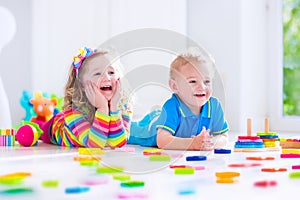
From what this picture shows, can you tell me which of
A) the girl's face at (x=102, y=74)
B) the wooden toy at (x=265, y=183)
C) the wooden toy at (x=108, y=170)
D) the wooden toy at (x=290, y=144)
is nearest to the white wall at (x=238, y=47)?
the wooden toy at (x=290, y=144)

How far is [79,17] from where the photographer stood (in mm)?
2602

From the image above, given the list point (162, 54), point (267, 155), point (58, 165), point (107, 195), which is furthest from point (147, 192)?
point (162, 54)

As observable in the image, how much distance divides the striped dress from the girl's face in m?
0.07

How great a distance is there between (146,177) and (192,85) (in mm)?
474

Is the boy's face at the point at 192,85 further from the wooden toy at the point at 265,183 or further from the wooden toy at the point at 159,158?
the wooden toy at the point at 265,183

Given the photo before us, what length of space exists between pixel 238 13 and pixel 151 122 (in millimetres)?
946

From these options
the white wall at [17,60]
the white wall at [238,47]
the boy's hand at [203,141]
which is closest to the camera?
the boy's hand at [203,141]

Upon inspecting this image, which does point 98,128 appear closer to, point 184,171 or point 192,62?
point 192,62

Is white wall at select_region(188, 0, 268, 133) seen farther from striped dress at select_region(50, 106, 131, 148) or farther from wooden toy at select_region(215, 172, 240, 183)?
wooden toy at select_region(215, 172, 240, 183)

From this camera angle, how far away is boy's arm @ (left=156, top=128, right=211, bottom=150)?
4.52ft

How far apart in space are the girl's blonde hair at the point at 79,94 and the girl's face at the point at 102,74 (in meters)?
0.02

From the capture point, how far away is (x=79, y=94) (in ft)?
4.93

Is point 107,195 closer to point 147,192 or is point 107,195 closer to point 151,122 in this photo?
point 147,192

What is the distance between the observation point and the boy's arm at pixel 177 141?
138 cm
